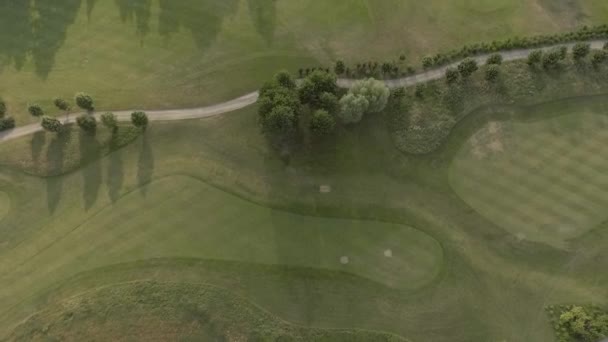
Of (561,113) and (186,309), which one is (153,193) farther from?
(561,113)

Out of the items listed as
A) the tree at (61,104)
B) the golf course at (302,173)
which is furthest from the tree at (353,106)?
the tree at (61,104)

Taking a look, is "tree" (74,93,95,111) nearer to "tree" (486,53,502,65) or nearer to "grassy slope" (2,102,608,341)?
"grassy slope" (2,102,608,341)

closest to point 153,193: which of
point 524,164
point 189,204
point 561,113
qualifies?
point 189,204

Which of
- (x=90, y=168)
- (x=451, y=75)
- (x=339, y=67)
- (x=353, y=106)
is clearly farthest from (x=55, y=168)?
(x=451, y=75)

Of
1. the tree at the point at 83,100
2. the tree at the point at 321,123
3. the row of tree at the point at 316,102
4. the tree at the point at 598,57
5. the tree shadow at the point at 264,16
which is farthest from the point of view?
the tree shadow at the point at 264,16

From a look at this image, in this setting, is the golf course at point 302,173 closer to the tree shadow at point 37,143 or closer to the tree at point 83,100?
the tree shadow at point 37,143
